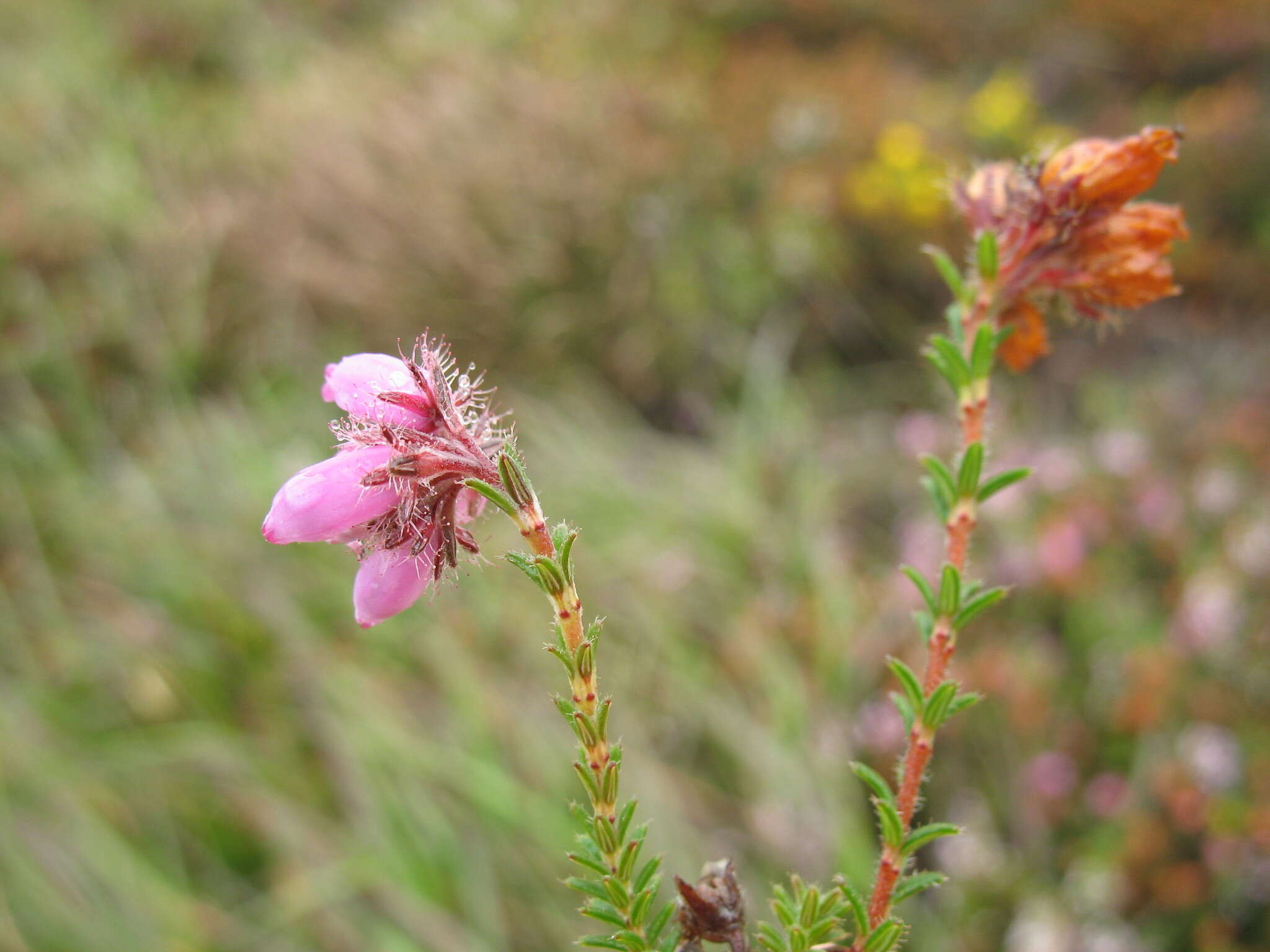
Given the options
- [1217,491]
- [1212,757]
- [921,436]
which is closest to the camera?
[1212,757]

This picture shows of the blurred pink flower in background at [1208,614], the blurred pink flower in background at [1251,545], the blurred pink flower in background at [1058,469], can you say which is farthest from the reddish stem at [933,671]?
the blurred pink flower in background at [1058,469]

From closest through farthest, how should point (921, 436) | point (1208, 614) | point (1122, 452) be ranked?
1. point (1208, 614)
2. point (1122, 452)
3. point (921, 436)

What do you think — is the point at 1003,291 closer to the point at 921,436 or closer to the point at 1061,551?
the point at 1061,551

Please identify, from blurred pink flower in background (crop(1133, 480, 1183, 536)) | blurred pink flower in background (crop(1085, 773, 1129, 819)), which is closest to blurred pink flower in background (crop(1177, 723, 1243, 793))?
blurred pink flower in background (crop(1085, 773, 1129, 819))

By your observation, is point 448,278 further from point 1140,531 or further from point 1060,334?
point 1140,531

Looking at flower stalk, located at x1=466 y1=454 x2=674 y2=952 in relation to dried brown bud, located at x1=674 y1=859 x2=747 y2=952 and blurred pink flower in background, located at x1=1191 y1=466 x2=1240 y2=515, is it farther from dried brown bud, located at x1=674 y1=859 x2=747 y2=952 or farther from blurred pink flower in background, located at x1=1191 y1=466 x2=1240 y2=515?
blurred pink flower in background, located at x1=1191 y1=466 x2=1240 y2=515

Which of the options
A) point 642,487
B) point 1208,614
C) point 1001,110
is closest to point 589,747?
point 1208,614

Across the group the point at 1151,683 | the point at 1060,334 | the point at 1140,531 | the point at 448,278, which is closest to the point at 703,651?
the point at 1151,683
